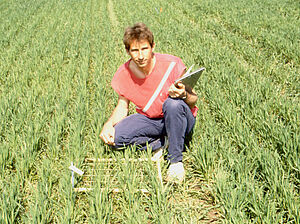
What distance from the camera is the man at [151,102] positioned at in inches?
84.8

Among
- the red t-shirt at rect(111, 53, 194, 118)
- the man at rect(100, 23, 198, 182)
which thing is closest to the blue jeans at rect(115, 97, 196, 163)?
the man at rect(100, 23, 198, 182)

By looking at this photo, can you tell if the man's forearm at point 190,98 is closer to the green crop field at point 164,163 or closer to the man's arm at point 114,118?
the green crop field at point 164,163

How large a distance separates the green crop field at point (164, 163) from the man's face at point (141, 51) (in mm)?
765

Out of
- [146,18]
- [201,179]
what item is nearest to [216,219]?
[201,179]

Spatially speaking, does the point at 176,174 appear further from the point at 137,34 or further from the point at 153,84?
the point at 137,34

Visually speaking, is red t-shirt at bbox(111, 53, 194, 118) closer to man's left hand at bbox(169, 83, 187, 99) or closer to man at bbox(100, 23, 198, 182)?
man at bbox(100, 23, 198, 182)

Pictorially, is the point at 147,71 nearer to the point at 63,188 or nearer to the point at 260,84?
the point at 63,188

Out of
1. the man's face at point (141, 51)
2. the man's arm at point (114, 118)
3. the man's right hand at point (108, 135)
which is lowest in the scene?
the man's right hand at point (108, 135)

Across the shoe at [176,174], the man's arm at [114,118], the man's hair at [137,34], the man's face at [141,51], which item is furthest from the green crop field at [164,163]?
the man's hair at [137,34]

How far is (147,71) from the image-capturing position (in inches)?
93.6

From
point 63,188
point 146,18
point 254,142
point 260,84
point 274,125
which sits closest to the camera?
point 63,188

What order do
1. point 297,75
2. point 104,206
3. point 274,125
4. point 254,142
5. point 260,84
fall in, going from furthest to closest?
1. point 297,75
2. point 260,84
3. point 274,125
4. point 254,142
5. point 104,206

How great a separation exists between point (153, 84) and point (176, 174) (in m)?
0.80

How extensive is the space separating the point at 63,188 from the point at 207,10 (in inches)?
362
